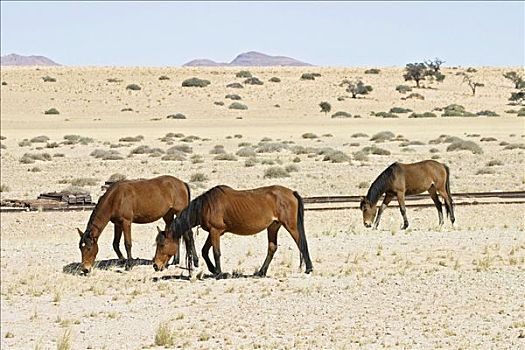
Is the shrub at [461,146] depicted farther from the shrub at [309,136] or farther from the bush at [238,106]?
the bush at [238,106]

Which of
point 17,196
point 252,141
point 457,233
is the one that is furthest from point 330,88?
point 457,233

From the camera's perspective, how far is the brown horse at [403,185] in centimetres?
2050

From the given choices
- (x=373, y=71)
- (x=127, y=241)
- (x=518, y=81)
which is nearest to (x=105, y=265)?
(x=127, y=241)

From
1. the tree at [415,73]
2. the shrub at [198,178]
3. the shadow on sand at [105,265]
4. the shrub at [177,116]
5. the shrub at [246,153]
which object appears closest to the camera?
the shadow on sand at [105,265]

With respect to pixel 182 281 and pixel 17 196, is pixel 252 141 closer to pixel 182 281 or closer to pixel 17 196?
pixel 17 196

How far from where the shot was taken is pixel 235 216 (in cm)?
1475

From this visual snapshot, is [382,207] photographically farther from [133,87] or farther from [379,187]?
[133,87]

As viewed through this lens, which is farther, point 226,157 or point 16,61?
point 226,157

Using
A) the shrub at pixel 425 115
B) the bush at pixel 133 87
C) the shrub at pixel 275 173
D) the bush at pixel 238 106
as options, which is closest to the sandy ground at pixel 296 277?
the shrub at pixel 275 173

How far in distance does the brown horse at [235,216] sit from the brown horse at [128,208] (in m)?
0.98

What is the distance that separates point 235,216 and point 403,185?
676 cm

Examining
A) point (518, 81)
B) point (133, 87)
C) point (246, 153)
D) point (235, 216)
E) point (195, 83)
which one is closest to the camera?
point (235, 216)

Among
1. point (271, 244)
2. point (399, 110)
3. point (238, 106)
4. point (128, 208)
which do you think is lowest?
point (271, 244)

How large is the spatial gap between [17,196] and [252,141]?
1016 inches
